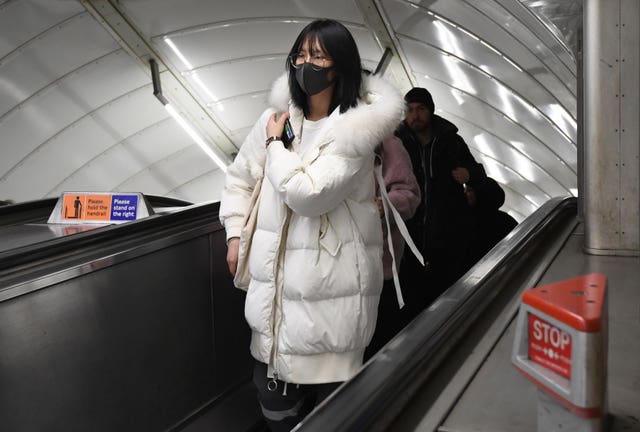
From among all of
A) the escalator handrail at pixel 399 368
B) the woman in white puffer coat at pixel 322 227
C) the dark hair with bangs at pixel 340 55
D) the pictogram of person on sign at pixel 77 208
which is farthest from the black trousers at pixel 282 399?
the pictogram of person on sign at pixel 77 208

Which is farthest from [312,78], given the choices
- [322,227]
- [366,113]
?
[322,227]

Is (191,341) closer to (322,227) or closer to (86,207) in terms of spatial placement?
(86,207)

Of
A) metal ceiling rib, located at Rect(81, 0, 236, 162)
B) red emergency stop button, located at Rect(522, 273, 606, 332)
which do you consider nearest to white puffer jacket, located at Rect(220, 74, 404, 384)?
red emergency stop button, located at Rect(522, 273, 606, 332)

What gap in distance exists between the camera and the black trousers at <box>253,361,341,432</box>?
103 inches

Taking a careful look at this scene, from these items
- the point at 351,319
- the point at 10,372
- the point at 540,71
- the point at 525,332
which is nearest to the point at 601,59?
the point at 351,319

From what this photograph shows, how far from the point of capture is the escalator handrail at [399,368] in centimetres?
151

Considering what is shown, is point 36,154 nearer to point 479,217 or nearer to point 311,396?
point 479,217

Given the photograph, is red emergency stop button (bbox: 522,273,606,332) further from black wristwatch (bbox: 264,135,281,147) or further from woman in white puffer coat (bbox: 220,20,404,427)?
black wristwatch (bbox: 264,135,281,147)

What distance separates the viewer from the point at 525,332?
1.07 m

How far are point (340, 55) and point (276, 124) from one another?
13.7 inches

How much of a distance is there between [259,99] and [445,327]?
42.1ft

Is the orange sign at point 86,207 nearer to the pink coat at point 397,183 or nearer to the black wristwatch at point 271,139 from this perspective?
the black wristwatch at point 271,139

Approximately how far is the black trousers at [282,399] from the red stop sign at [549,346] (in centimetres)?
162

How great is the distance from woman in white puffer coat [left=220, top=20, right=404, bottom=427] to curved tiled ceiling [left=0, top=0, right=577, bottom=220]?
5036 mm
